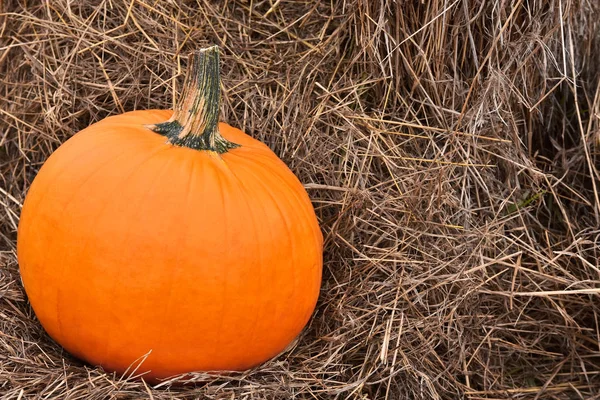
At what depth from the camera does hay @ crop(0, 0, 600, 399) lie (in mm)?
2377

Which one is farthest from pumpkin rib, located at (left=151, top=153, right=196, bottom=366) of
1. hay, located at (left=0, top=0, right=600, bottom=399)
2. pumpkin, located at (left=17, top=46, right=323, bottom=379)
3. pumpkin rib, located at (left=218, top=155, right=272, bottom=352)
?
hay, located at (left=0, top=0, right=600, bottom=399)

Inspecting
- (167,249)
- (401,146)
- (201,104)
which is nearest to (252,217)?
(167,249)

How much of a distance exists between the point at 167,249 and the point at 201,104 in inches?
19.9

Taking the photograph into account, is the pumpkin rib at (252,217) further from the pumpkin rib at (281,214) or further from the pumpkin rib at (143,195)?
the pumpkin rib at (143,195)

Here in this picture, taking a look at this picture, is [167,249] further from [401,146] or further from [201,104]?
[401,146]

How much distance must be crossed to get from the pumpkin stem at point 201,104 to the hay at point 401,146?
51 centimetres

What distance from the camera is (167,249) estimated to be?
6.38 ft

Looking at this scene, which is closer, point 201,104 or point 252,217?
point 252,217

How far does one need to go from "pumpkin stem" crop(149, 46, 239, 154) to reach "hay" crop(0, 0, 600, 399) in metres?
0.51

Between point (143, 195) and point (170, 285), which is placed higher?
point (143, 195)

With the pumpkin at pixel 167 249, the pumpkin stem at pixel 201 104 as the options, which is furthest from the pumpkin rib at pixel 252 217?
the pumpkin stem at pixel 201 104

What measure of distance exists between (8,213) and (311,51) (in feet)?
4.53

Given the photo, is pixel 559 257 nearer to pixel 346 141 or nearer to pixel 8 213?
pixel 346 141

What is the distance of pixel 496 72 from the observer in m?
2.65
